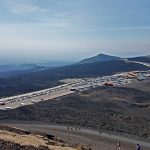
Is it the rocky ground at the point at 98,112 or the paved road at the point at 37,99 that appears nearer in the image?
the rocky ground at the point at 98,112

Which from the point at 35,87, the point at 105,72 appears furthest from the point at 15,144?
the point at 105,72

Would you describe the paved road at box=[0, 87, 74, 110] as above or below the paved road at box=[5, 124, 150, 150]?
above

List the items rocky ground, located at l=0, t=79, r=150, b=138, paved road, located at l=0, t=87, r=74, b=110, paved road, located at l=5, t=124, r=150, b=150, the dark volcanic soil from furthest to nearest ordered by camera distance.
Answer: paved road, located at l=0, t=87, r=74, b=110, the dark volcanic soil, rocky ground, located at l=0, t=79, r=150, b=138, paved road, located at l=5, t=124, r=150, b=150

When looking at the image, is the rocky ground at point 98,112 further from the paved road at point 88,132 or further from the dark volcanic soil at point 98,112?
the paved road at point 88,132

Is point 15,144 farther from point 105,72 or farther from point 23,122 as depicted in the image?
point 105,72

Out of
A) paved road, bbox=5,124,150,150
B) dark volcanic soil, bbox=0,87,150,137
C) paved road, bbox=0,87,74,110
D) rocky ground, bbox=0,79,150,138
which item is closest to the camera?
paved road, bbox=5,124,150,150

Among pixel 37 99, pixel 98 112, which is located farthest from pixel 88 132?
pixel 37 99

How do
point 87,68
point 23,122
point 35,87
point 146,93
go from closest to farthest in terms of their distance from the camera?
1. point 23,122
2. point 146,93
3. point 35,87
4. point 87,68

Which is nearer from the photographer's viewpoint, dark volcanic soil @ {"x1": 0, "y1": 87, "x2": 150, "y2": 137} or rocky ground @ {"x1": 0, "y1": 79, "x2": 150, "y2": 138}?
rocky ground @ {"x1": 0, "y1": 79, "x2": 150, "y2": 138}

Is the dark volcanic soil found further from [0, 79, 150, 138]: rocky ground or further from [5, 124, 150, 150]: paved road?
[5, 124, 150, 150]: paved road

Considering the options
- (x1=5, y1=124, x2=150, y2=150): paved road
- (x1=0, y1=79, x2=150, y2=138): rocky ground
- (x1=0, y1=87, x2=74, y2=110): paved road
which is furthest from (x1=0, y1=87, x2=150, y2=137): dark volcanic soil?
(x1=0, y1=87, x2=74, y2=110): paved road

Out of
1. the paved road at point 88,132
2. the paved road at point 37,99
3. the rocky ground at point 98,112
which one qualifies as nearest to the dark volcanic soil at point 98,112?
the rocky ground at point 98,112
